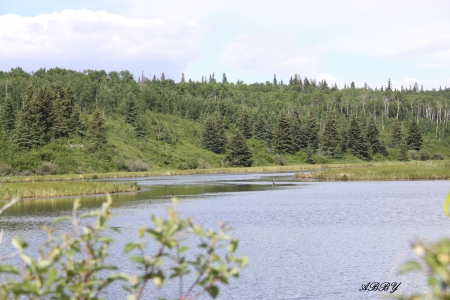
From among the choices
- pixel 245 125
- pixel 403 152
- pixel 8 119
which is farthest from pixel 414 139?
pixel 8 119

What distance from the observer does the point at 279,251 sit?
25188 mm

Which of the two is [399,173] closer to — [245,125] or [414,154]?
[414,154]

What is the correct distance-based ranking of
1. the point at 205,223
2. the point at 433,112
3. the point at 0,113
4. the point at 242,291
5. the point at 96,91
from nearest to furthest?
the point at 242,291 < the point at 205,223 < the point at 0,113 < the point at 96,91 < the point at 433,112

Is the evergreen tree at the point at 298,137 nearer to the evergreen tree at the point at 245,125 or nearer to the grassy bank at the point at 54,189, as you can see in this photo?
the evergreen tree at the point at 245,125

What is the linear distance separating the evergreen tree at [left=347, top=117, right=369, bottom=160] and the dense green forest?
27 cm

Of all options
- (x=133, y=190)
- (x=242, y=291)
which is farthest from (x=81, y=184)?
(x=242, y=291)

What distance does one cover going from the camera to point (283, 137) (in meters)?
145

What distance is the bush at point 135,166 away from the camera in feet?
354

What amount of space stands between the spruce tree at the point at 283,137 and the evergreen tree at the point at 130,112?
3857 cm

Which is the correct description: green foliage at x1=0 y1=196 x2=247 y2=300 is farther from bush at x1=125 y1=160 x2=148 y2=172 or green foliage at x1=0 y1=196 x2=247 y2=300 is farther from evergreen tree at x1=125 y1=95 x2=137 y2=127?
evergreen tree at x1=125 y1=95 x2=137 y2=127

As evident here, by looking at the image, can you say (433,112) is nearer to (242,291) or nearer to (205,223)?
(205,223)

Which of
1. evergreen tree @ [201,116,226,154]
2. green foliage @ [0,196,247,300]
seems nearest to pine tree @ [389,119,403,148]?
evergreen tree @ [201,116,226,154]

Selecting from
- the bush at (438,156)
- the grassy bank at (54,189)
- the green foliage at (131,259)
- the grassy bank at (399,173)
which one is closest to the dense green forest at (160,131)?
the bush at (438,156)

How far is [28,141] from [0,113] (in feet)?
48.2
